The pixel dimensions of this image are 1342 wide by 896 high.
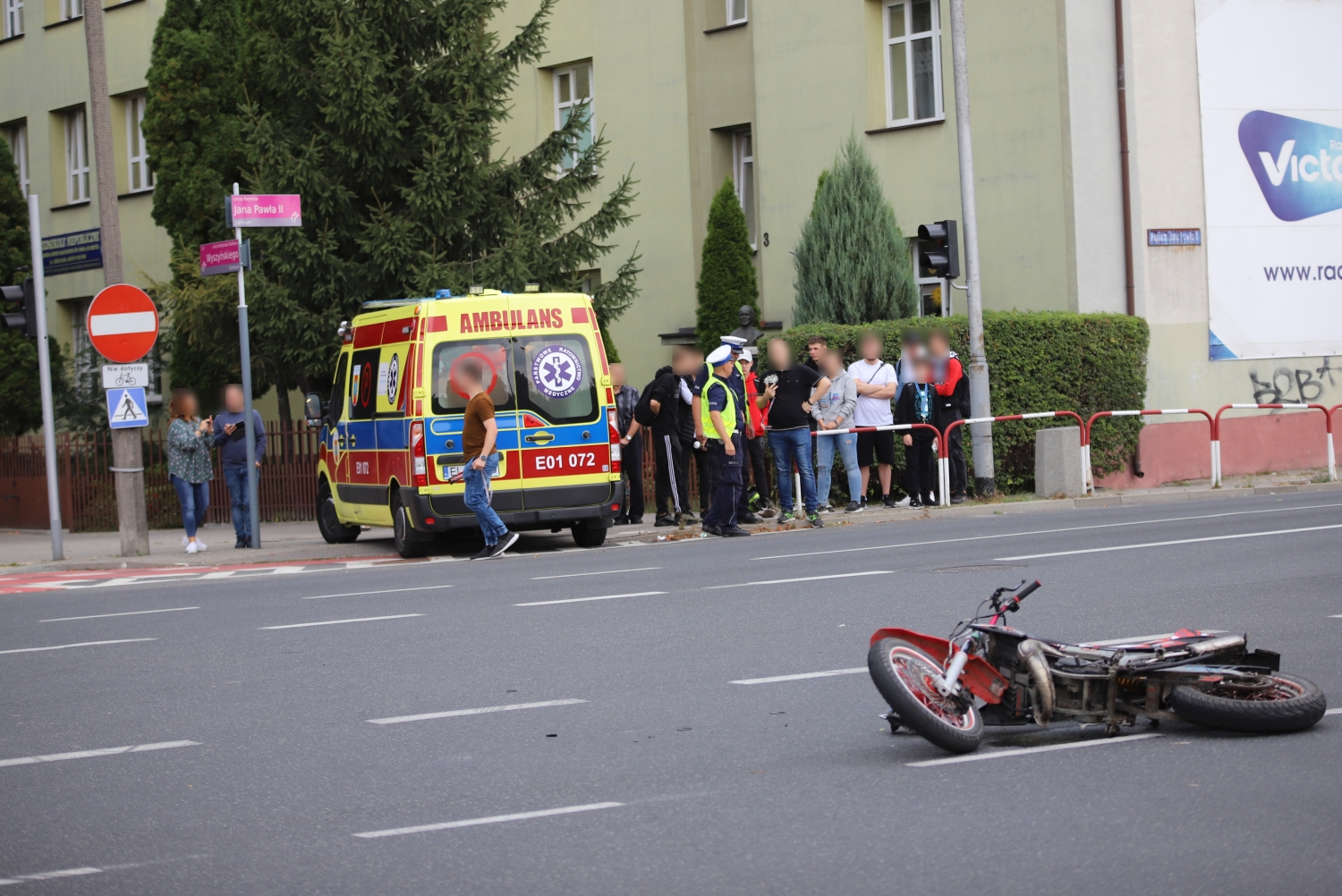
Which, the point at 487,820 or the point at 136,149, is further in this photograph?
the point at 136,149

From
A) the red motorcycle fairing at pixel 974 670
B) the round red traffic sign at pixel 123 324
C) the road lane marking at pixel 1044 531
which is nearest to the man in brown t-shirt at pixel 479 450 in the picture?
the road lane marking at pixel 1044 531

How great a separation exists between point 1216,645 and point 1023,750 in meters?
0.84

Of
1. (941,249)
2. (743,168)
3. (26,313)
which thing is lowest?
(26,313)

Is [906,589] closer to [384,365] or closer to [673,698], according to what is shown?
[673,698]

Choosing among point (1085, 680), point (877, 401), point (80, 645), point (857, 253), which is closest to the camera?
point (1085, 680)

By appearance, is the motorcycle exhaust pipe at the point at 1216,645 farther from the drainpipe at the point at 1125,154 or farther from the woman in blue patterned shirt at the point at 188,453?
the drainpipe at the point at 1125,154

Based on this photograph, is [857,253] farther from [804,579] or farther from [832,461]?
[804,579]

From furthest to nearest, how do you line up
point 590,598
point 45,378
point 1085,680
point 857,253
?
1. point 857,253
2. point 45,378
3. point 590,598
4. point 1085,680

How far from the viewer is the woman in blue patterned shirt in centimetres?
1805

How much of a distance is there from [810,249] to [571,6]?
832 centimetres

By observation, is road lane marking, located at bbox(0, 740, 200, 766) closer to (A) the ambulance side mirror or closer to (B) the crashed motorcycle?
(B) the crashed motorcycle

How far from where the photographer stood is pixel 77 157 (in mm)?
35188

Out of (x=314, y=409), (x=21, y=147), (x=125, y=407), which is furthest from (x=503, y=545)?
(x=21, y=147)

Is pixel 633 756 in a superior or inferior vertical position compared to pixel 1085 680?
inferior
